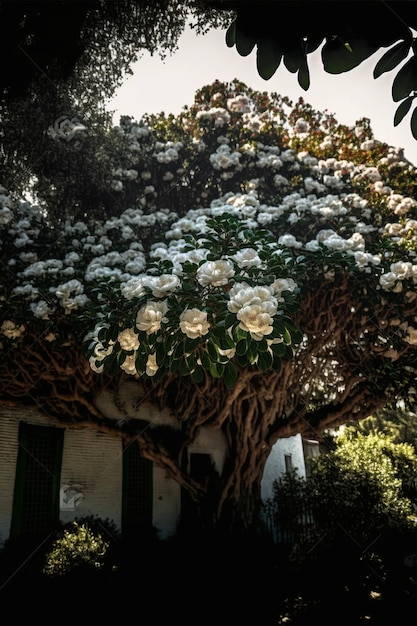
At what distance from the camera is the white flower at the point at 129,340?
12.9ft

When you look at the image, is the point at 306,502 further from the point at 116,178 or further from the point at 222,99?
the point at 222,99

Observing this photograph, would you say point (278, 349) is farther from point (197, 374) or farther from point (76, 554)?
point (76, 554)

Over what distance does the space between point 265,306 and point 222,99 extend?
9718mm

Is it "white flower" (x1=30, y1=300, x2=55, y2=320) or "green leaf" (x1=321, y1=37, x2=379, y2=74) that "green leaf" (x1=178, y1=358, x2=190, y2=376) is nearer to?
"green leaf" (x1=321, y1=37, x2=379, y2=74)

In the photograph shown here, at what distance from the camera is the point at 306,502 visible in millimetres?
10555

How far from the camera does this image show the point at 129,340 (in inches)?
155

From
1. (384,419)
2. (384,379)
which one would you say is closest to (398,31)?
(384,379)

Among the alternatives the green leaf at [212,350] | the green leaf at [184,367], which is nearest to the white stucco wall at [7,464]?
the green leaf at [184,367]

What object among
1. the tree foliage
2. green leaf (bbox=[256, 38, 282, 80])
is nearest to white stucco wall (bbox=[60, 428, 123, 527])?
the tree foliage

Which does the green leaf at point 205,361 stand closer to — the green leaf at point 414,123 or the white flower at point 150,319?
the white flower at point 150,319

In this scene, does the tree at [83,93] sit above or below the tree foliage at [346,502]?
above

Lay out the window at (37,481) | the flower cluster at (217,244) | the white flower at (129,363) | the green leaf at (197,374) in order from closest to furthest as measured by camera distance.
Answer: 1. the green leaf at (197,374)
2. the flower cluster at (217,244)
3. the white flower at (129,363)
4. the window at (37,481)

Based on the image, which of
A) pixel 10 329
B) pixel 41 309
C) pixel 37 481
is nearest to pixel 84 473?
pixel 37 481

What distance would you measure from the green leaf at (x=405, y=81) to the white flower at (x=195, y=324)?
207cm
